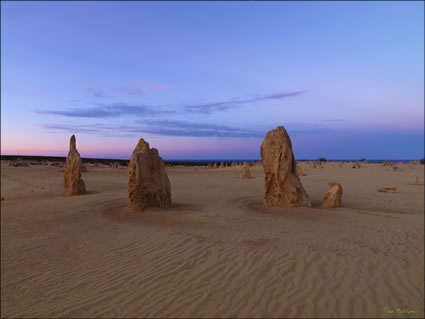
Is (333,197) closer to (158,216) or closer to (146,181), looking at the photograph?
(158,216)

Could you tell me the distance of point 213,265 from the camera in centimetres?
Result: 604

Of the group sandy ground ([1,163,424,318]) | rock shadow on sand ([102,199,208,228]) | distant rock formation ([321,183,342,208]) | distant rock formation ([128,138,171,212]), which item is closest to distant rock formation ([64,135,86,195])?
rock shadow on sand ([102,199,208,228])

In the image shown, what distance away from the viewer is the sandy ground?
185 inches

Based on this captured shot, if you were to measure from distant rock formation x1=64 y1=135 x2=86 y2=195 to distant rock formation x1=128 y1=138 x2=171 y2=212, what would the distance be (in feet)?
20.1

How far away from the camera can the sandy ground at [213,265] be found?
4.71 meters

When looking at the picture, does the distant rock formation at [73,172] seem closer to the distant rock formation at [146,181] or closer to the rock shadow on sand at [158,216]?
the rock shadow on sand at [158,216]

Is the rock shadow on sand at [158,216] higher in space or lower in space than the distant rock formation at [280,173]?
lower

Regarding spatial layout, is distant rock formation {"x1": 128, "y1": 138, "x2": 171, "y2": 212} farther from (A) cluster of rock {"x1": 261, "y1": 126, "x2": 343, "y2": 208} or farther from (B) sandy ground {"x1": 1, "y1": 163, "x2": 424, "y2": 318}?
(A) cluster of rock {"x1": 261, "y1": 126, "x2": 343, "y2": 208}

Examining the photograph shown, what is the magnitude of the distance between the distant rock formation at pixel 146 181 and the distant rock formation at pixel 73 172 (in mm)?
6131

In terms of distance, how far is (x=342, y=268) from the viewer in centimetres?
600

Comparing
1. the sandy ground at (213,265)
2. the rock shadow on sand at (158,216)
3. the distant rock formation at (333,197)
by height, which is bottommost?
the sandy ground at (213,265)

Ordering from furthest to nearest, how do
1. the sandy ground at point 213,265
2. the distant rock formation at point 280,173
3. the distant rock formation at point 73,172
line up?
the distant rock formation at point 73,172
the distant rock formation at point 280,173
the sandy ground at point 213,265

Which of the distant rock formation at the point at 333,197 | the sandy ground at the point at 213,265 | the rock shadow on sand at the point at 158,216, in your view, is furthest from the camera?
the distant rock formation at the point at 333,197

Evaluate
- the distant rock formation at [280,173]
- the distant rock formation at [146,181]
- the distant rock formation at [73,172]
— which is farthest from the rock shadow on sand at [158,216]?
the distant rock formation at [73,172]
